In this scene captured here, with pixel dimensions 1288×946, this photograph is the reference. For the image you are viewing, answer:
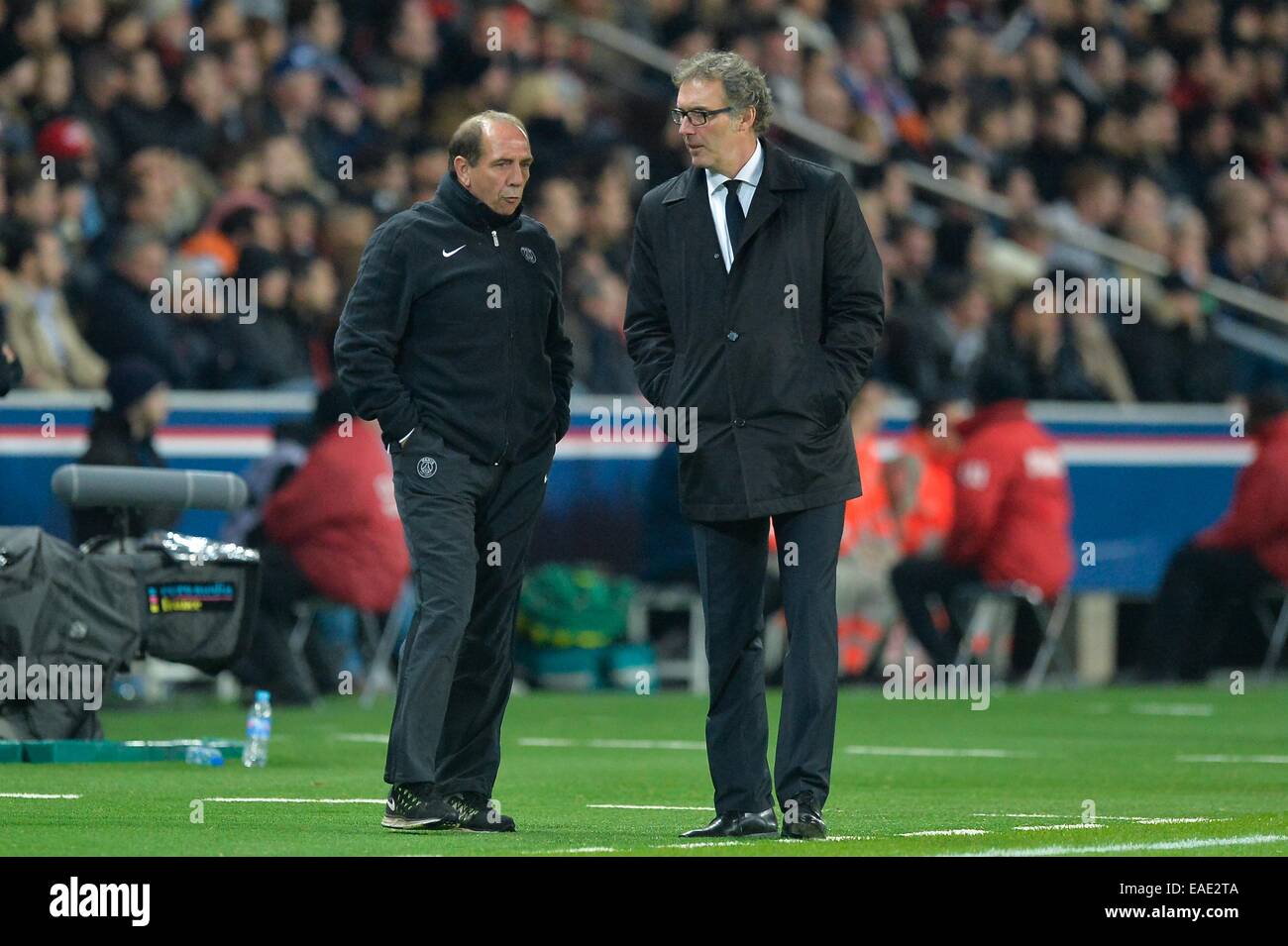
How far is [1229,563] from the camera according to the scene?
1917cm

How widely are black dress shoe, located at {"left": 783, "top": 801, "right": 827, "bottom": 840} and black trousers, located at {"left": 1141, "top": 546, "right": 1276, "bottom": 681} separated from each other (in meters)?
11.1

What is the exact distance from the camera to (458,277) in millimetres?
9156

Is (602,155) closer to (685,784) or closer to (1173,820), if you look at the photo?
(685,784)

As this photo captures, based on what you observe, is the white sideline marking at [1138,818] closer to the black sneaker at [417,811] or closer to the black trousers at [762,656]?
the black trousers at [762,656]

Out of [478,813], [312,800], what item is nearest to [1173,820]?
[478,813]

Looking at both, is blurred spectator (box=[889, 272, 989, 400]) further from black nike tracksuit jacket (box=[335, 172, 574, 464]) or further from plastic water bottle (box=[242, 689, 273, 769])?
black nike tracksuit jacket (box=[335, 172, 574, 464])

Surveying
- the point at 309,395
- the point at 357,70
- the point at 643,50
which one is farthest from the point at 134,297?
the point at 643,50

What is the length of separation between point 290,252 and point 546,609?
2.83m

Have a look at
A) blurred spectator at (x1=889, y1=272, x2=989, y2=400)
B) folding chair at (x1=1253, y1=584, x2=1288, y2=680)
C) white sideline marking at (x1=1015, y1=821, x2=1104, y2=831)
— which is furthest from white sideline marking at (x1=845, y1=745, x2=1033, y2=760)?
blurred spectator at (x1=889, y1=272, x2=989, y2=400)

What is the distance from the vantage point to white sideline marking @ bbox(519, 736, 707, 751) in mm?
13508

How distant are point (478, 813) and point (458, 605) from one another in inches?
27.5

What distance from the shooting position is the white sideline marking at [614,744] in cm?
1351

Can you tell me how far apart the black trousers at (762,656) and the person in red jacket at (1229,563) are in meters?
10.6
